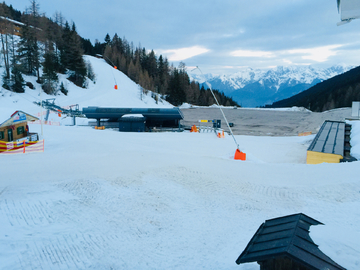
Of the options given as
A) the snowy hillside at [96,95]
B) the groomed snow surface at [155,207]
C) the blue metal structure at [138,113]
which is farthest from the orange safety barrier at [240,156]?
the snowy hillside at [96,95]

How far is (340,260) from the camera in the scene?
13.6 ft

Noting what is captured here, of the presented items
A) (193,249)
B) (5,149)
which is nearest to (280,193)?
(193,249)

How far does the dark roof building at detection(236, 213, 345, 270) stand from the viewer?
3.57 meters

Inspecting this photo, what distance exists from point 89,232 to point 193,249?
122 inches

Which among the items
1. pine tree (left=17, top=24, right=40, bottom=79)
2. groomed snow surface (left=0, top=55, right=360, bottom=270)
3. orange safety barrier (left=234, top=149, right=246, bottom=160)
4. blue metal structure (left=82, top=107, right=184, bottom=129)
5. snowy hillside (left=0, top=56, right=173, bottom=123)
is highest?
pine tree (left=17, top=24, right=40, bottom=79)

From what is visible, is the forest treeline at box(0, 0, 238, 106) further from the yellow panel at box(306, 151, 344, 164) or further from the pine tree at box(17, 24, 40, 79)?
the yellow panel at box(306, 151, 344, 164)

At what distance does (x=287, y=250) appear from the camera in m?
3.62

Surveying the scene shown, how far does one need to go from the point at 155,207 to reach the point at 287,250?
5844mm

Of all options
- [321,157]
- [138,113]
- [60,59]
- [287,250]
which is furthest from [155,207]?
[60,59]

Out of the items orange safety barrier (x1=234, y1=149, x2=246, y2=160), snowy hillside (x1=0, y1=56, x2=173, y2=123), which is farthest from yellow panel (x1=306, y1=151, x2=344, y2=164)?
snowy hillside (x1=0, y1=56, x2=173, y2=123)

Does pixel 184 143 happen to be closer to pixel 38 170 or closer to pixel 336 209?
pixel 38 170

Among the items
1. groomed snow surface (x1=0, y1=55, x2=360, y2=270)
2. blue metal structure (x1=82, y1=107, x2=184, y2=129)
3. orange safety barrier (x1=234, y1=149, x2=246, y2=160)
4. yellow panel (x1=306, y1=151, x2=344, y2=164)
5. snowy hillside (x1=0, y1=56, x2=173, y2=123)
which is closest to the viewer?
groomed snow surface (x1=0, y1=55, x2=360, y2=270)

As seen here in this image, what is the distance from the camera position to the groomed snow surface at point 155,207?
19.7 ft

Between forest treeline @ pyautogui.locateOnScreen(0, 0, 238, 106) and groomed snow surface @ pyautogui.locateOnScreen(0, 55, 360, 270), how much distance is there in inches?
1543
